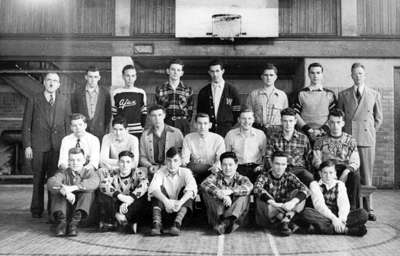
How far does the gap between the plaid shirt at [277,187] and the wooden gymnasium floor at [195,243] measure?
1.26ft

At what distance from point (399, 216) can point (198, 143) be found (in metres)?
2.65

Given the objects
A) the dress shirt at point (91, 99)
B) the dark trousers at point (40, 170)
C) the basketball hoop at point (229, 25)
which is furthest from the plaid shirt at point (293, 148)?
the basketball hoop at point (229, 25)

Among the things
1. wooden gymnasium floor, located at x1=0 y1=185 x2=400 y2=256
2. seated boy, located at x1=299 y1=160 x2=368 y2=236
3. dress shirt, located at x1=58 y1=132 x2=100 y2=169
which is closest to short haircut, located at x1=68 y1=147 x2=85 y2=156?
dress shirt, located at x1=58 y1=132 x2=100 y2=169

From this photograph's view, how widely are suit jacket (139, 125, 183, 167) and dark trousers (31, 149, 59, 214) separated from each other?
1.04m

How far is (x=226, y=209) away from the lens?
192 inches

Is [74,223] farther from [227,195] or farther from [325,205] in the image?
[325,205]

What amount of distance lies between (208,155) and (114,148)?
3.48 feet

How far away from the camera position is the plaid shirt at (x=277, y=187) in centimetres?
492

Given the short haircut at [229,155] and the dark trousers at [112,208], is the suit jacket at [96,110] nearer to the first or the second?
the dark trousers at [112,208]

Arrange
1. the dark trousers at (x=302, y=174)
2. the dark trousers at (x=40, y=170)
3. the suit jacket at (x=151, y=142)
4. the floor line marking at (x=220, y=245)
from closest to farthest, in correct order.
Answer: the floor line marking at (x=220, y=245) < the dark trousers at (x=302, y=174) < the suit jacket at (x=151, y=142) < the dark trousers at (x=40, y=170)

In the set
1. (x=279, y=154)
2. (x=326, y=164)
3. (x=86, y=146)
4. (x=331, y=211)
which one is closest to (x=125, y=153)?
Answer: (x=86, y=146)

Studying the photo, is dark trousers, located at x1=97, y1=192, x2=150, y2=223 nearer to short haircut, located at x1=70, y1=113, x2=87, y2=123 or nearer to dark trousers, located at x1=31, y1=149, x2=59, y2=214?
short haircut, located at x1=70, y1=113, x2=87, y2=123

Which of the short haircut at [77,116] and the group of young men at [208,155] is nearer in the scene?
the group of young men at [208,155]

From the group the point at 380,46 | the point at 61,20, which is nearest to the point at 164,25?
the point at 61,20
